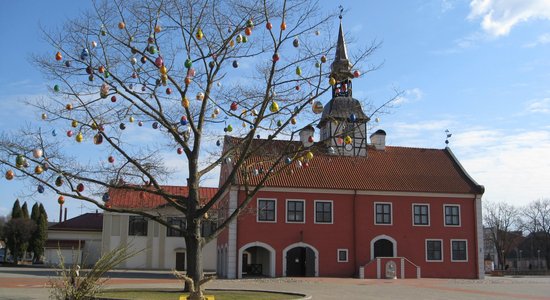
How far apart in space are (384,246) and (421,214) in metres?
3.50

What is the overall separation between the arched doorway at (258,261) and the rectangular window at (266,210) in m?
1.60

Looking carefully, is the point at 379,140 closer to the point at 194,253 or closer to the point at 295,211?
the point at 295,211

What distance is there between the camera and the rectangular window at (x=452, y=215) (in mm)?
39931

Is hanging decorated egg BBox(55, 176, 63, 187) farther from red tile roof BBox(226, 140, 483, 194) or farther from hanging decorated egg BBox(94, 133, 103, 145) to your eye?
red tile roof BBox(226, 140, 483, 194)

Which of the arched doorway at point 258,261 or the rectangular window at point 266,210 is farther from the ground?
the rectangular window at point 266,210

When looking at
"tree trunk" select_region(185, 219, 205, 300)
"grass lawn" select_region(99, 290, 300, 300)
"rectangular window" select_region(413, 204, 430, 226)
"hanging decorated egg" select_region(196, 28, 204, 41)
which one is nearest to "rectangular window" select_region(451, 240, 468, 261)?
"rectangular window" select_region(413, 204, 430, 226)

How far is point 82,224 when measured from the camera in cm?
5975

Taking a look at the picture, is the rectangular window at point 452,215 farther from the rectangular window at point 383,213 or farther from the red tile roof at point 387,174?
the rectangular window at point 383,213

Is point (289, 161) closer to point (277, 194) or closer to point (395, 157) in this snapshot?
point (277, 194)

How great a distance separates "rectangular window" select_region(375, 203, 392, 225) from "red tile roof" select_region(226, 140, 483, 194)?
1.12 meters

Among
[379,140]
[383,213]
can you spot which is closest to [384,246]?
[383,213]

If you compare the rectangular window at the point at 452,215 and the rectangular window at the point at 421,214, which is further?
the rectangular window at the point at 452,215

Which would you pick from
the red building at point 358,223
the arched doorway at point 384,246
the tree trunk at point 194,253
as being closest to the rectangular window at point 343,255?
the red building at point 358,223

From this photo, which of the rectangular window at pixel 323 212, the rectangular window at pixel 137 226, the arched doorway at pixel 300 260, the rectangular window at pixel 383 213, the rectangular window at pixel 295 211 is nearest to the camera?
the arched doorway at pixel 300 260
